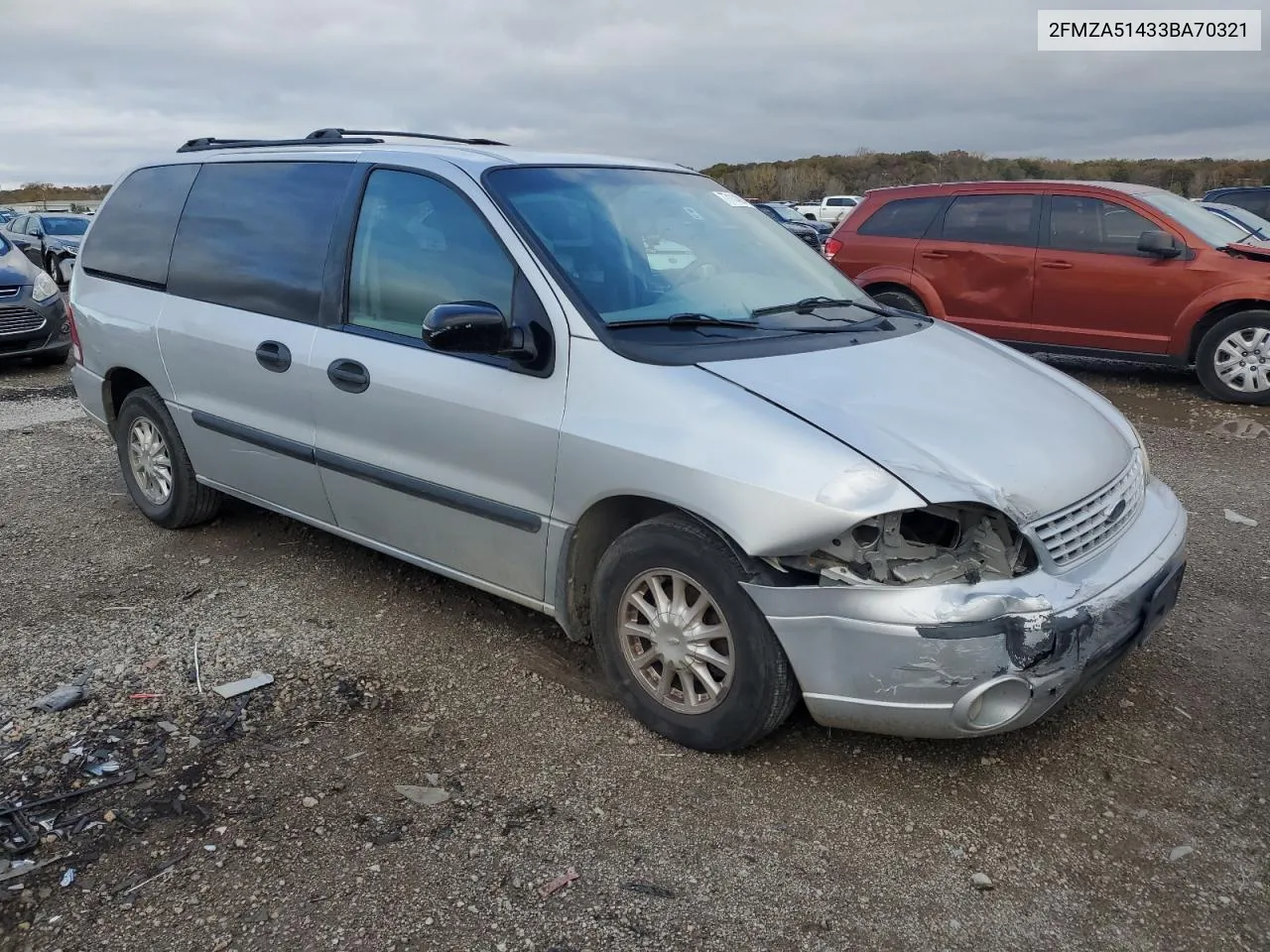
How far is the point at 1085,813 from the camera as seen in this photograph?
115 inches

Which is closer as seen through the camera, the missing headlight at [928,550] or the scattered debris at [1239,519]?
the missing headlight at [928,550]

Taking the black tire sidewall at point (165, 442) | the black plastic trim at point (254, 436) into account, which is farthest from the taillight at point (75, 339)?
the black plastic trim at point (254, 436)

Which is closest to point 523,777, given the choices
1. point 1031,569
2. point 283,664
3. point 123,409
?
point 283,664

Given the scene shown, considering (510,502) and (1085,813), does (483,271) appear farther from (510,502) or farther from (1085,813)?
(1085,813)

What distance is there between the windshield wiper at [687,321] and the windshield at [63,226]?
21981 millimetres

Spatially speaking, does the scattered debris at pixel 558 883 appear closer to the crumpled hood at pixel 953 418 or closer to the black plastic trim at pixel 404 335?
the crumpled hood at pixel 953 418

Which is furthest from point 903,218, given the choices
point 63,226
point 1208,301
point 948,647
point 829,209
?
point 829,209

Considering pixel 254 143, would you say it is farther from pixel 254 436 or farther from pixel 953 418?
pixel 953 418

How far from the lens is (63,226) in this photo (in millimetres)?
21719

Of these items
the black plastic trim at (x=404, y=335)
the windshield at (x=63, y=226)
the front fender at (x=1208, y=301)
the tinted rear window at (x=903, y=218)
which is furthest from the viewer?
the windshield at (x=63, y=226)

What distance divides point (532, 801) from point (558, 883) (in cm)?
37

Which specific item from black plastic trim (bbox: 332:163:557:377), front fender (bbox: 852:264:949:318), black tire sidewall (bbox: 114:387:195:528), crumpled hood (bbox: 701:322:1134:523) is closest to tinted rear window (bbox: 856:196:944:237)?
front fender (bbox: 852:264:949:318)

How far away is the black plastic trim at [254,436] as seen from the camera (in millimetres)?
4129

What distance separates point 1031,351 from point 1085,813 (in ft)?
24.3
